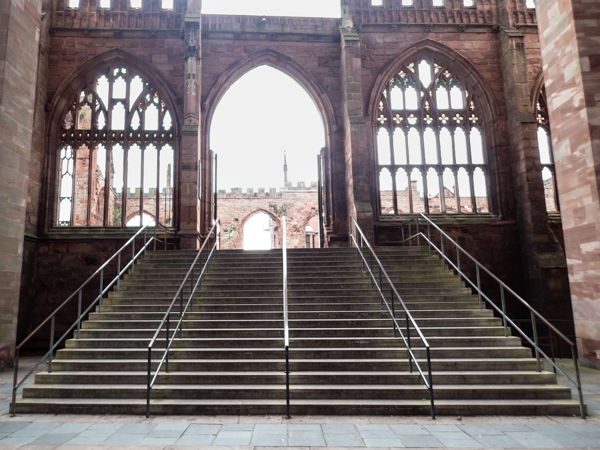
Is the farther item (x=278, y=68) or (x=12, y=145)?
(x=278, y=68)

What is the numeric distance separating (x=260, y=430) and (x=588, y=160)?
7.24m

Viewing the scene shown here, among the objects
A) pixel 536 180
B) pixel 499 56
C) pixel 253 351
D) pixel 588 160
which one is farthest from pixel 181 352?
pixel 499 56

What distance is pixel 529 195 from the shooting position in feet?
41.1

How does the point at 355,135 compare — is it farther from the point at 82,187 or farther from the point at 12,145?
the point at 82,187

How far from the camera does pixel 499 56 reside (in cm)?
1430

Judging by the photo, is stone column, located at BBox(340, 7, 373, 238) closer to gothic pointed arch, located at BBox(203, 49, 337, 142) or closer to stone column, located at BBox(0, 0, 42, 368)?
gothic pointed arch, located at BBox(203, 49, 337, 142)

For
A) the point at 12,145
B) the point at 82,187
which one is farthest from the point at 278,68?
the point at 82,187

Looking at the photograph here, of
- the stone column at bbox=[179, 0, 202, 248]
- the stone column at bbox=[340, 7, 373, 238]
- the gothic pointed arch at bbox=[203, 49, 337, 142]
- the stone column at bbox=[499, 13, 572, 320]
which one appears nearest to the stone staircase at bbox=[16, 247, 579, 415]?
the stone column at bbox=[179, 0, 202, 248]

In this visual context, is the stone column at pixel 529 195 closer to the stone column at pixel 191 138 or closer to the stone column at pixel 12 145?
the stone column at pixel 191 138

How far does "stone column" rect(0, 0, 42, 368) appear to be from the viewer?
28.4 ft

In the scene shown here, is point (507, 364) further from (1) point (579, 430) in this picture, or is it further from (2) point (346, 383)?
(2) point (346, 383)

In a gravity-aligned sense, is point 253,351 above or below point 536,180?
below

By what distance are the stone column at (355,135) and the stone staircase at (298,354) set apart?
9.16ft

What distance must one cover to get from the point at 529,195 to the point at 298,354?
29.0 ft
